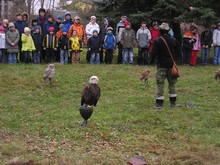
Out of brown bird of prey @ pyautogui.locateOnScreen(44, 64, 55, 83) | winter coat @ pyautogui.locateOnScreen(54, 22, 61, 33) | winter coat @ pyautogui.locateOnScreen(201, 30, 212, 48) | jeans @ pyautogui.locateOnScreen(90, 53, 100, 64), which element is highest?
winter coat @ pyautogui.locateOnScreen(54, 22, 61, 33)

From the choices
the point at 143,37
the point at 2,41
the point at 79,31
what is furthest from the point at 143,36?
the point at 2,41

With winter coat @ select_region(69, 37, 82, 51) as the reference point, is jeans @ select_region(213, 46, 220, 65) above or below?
below

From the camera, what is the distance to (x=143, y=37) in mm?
16812

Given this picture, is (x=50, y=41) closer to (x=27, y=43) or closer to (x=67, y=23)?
(x=27, y=43)

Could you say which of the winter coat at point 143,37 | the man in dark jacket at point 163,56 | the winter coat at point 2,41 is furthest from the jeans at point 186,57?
the man in dark jacket at point 163,56

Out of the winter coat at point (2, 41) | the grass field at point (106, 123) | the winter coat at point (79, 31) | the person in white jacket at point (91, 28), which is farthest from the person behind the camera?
the person in white jacket at point (91, 28)

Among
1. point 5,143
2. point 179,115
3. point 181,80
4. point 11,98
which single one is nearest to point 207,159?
point 179,115

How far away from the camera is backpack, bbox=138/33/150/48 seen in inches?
662

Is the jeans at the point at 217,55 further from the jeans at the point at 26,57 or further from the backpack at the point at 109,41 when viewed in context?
the jeans at the point at 26,57

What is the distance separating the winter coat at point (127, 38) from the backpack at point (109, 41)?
365 mm

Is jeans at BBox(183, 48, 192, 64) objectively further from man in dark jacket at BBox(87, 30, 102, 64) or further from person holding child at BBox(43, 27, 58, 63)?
person holding child at BBox(43, 27, 58, 63)

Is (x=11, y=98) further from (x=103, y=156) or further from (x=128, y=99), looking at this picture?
(x=103, y=156)

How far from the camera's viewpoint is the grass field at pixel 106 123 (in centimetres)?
694

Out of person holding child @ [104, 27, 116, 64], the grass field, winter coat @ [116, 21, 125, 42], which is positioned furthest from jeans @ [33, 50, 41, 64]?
winter coat @ [116, 21, 125, 42]
